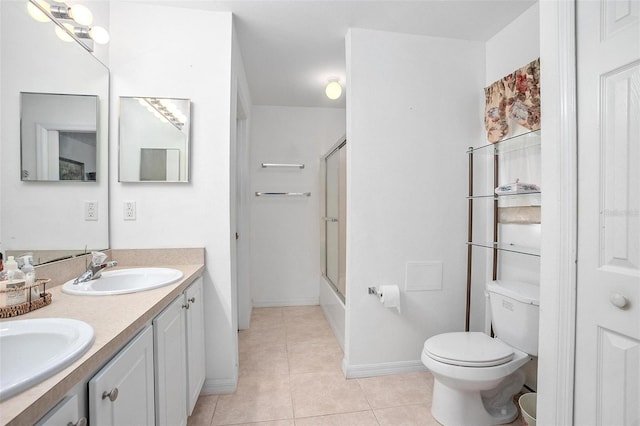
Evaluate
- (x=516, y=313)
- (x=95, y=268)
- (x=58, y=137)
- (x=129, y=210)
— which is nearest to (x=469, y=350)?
(x=516, y=313)

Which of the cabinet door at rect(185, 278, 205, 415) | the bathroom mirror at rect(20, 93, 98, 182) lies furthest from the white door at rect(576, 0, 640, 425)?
the bathroom mirror at rect(20, 93, 98, 182)

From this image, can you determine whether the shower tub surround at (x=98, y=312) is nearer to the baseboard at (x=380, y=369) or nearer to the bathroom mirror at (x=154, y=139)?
the bathroom mirror at (x=154, y=139)

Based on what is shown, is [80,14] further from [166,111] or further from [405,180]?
[405,180]

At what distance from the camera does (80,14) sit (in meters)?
1.38

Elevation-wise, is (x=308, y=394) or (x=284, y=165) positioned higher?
(x=284, y=165)

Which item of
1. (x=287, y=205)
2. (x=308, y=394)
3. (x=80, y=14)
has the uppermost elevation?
(x=80, y=14)

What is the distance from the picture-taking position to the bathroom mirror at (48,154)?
3.42 ft

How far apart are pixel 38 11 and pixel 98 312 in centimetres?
131

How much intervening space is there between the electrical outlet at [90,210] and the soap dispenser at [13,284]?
1.82 feet

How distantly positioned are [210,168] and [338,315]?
158cm

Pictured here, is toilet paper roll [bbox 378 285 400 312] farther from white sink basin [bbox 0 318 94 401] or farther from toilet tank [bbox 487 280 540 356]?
white sink basin [bbox 0 318 94 401]

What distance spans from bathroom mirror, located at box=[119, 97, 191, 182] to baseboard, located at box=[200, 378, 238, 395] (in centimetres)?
126

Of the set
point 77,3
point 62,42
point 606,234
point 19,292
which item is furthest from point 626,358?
point 77,3

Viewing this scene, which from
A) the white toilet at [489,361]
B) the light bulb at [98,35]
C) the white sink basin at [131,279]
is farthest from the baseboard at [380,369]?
the light bulb at [98,35]
